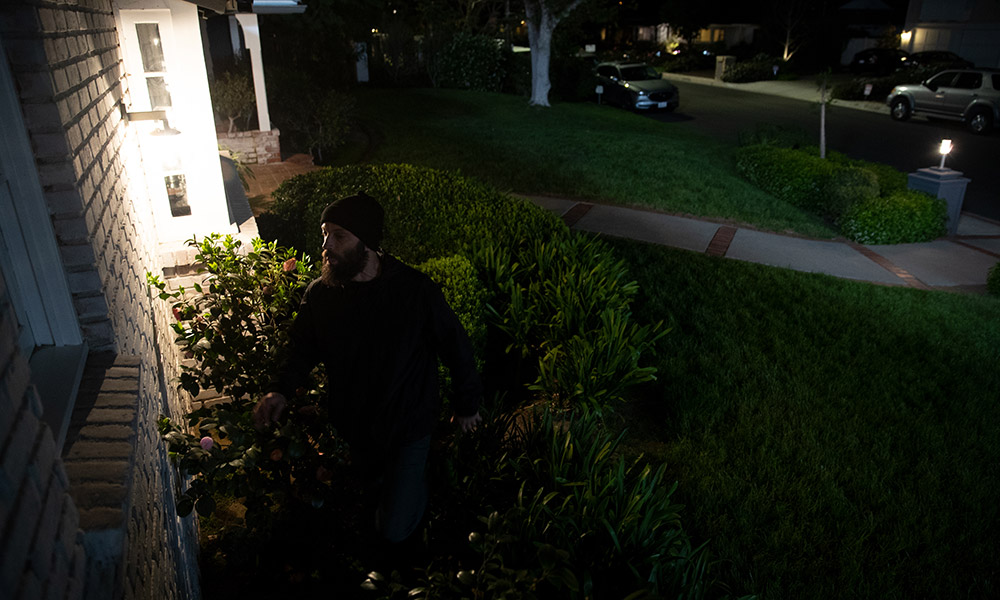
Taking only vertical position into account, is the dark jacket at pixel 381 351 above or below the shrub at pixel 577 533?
above

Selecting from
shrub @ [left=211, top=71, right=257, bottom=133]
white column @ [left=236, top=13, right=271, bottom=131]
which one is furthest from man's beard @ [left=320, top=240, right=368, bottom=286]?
shrub @ [left=211, top=71, right=257, bottom=133]

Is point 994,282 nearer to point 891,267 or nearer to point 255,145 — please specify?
point 891,267

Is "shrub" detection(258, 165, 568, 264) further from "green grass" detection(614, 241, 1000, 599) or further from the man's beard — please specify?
the man's beard

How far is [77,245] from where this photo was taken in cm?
239

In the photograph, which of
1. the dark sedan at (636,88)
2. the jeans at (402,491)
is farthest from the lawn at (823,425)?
the dark sedan at (636,88)

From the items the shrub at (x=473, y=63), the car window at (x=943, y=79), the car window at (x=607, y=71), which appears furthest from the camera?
the shrub at (x=473, y=63)

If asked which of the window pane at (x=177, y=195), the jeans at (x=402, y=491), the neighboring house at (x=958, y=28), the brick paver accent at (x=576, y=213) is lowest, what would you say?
the brick paver accent at (x=576, y=213)

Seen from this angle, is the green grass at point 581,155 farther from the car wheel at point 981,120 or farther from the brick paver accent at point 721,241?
the car wheel at point 981,120

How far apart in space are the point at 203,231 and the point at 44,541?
13.4 ft

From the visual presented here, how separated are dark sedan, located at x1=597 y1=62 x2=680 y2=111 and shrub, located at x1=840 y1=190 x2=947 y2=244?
42.8 ft

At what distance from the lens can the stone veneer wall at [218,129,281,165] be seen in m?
12.1

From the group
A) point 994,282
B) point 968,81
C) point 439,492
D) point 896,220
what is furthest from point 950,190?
point 968,81

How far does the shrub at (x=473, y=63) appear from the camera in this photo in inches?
1037

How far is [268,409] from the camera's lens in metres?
2.93
